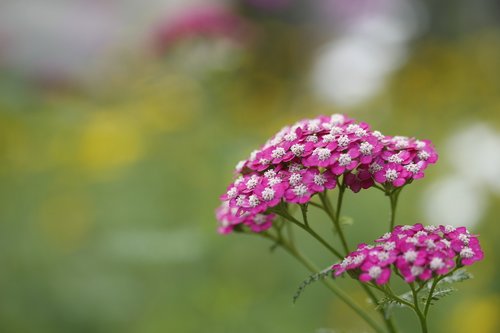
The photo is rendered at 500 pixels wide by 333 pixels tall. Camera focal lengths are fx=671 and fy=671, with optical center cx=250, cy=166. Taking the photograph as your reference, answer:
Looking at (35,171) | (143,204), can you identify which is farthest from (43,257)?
(35,171)

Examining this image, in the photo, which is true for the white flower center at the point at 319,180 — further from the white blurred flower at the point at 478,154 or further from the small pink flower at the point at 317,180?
the white blurred flower at the point at 478,154

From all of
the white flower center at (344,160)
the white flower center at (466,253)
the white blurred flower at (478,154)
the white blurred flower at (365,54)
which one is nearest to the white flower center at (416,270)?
the white flower center at (466,253)

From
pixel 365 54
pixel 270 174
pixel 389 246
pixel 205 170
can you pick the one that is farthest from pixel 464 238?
pixel 365 54

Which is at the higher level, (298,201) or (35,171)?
(35,171)

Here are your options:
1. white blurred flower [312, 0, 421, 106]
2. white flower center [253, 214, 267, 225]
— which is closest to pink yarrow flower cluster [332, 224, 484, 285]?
white flower center [253, 214, 267, 225]

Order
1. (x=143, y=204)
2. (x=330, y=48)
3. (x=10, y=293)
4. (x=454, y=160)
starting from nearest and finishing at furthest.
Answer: (x=10, y=293)
(x=454, y=160)
(x=143, y=204)
(x=330, y=48)

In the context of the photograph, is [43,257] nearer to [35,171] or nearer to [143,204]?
[143,204]
